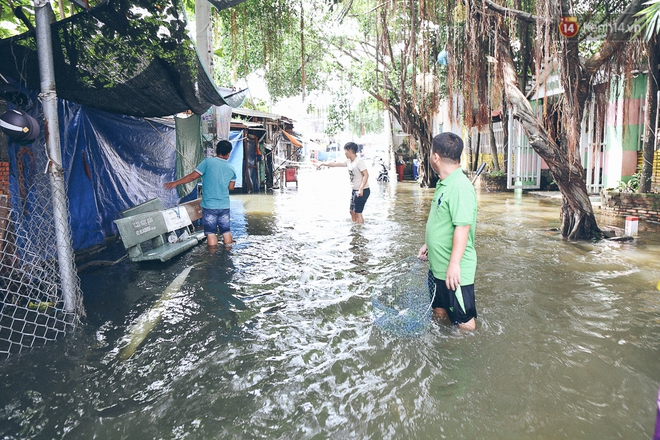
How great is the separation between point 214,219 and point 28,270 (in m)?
2.89

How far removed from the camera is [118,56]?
5109mm

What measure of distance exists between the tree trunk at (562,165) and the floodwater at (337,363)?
165cm

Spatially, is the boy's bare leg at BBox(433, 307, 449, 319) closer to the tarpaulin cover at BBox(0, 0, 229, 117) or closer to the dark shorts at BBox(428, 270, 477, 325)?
the dark shorts at BBox(428, 270, 477, 325)

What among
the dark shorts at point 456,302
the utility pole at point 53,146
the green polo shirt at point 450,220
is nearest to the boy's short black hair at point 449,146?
the green polo shirt at point 450,220

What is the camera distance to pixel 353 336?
4016mm

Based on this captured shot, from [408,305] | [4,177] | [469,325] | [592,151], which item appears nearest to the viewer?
[469,325]

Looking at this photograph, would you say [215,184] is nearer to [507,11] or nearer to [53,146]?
[53,146]

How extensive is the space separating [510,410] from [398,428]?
72cm

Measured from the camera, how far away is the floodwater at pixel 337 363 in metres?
2.72

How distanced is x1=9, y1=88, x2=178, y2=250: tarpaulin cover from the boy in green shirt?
15.7 ft

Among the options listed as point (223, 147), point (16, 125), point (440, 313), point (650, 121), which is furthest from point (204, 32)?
point (650, 121)

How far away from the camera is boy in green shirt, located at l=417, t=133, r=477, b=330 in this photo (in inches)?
132

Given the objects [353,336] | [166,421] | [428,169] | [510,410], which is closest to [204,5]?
[353,336]

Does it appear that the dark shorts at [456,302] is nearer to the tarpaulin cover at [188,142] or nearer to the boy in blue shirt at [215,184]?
the boy in blue shirt at [215,184]
